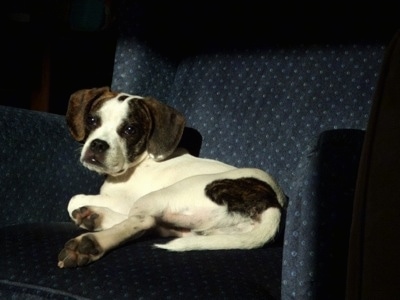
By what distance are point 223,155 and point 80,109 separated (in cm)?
50

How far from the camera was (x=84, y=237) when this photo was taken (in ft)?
4.94

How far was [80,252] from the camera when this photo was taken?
1438 millimetres

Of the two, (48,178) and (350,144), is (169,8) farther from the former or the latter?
(350,144)

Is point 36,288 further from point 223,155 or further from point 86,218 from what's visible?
point 223,155

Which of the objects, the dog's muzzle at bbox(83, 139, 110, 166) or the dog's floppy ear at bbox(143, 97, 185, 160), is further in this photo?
the dog's floppy ear at bbox(143, 97, 185, 160)

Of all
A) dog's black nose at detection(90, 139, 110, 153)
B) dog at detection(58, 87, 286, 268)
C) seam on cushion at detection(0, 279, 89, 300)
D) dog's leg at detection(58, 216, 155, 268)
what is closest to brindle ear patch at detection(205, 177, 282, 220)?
dog at detection(58, 87, 286, 268)

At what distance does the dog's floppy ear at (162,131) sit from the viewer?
2088 mm

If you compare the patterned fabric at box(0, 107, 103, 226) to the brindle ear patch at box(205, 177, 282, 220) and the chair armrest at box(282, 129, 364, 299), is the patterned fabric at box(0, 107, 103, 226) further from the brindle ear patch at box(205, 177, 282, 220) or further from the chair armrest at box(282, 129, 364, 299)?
the chair armrest at box(282, 129, 364, 299)

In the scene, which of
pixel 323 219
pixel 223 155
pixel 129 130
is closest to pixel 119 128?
pixel 129 130

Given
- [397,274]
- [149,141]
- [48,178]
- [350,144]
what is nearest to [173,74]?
[149,141]

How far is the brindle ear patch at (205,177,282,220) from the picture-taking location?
1769 mm

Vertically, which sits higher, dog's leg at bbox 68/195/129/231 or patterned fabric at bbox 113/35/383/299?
patterned fabric at bbox 113/35/383/299

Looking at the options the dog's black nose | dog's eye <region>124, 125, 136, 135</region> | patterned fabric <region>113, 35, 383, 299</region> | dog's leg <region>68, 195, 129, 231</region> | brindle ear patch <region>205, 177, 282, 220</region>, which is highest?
patterned fabric <region>113, 35, 383, 299</region>

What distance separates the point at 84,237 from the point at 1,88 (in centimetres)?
202
